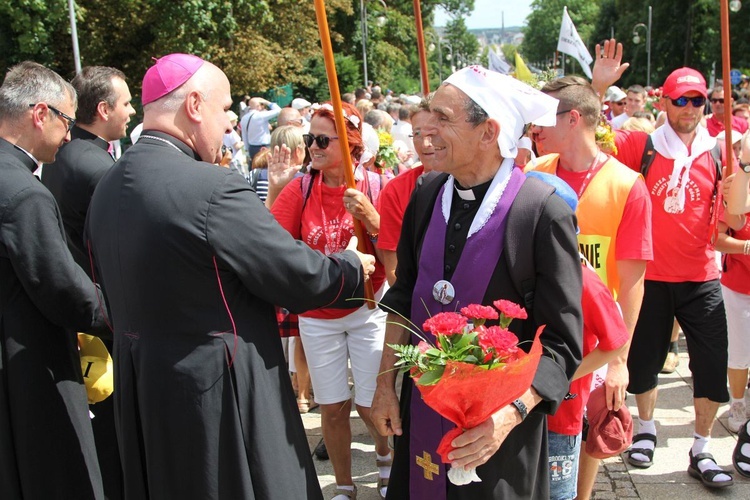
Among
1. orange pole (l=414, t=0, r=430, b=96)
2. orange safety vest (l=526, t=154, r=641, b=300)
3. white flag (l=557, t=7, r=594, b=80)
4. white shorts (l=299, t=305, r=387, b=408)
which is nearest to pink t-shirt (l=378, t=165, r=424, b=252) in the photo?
white shorts (l=299, t=305, r=387, b=408)

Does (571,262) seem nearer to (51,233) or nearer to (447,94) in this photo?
(447,94)

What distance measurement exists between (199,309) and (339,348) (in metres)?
1.88

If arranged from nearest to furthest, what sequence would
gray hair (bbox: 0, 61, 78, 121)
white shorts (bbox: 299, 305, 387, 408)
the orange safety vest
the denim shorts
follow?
1. the denim shorts
2. gray hair (bbox: 0, 61, 78, 121)
3. the orange safety vest
4. white shorts (bbox: 299, 305, 387, 408)

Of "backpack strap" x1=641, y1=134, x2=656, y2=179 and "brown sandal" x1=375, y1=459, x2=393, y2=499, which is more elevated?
→ "backpack strap" x1=641, y1=134, x2=656, y2=179

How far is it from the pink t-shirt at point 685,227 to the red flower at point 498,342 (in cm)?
300

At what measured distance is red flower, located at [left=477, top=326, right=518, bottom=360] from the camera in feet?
6.36

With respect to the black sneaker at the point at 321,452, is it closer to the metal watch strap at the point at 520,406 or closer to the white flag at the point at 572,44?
the metal watch strap at the point at 520,406

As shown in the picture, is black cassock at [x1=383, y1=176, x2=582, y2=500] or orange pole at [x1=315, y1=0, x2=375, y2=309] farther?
orange pole at [x1=315, y1=0, x2=375, y2=309]

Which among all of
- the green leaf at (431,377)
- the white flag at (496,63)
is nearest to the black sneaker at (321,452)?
the green leaf at (431,377)

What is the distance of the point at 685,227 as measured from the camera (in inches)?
182

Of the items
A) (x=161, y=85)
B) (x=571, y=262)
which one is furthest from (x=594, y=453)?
(x=161, y=85)

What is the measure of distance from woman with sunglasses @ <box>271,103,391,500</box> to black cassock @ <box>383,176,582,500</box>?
1681mm

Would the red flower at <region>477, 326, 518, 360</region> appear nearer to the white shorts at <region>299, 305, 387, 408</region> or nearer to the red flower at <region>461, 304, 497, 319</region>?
the red flower at <region>461, 304, 497, 319</region>

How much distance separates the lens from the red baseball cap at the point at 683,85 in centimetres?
464
